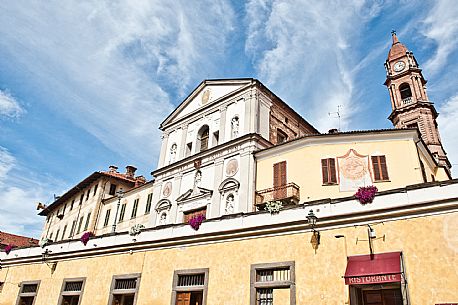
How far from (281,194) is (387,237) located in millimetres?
9001

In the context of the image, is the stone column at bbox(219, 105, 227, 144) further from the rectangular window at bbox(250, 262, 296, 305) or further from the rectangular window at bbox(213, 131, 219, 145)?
the rectangular window at bbox(250, 262, 296, 305)

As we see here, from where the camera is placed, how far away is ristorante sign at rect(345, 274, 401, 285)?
1010cm

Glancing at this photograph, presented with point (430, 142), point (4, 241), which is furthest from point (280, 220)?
point (4, 241)

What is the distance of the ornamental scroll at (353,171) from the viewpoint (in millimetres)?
18000

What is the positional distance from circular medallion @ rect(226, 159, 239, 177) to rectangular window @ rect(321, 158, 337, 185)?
218 inches

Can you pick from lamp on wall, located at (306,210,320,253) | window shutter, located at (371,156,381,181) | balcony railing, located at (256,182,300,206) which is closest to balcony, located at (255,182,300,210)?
balcony railing, located at (256,182,300,206)

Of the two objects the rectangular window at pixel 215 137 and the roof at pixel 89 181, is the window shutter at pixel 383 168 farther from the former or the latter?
the roof at pixel 89 181

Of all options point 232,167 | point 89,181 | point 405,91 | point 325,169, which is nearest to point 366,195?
point 325,169

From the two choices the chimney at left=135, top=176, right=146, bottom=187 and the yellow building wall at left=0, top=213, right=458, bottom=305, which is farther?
the chimney at left=135, top=176, right=146, bottom=187

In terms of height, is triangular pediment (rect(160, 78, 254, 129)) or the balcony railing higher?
triangular pediment (rect(160, 78, 254, 129))

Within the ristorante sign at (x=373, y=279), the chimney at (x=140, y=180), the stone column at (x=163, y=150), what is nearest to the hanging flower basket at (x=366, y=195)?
the ristorante sign at (x=373, y=279)

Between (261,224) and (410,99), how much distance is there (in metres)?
29.4

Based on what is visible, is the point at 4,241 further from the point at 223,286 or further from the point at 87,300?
the point at 223,286

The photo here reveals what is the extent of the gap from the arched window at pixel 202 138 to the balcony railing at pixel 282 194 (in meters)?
6.92
